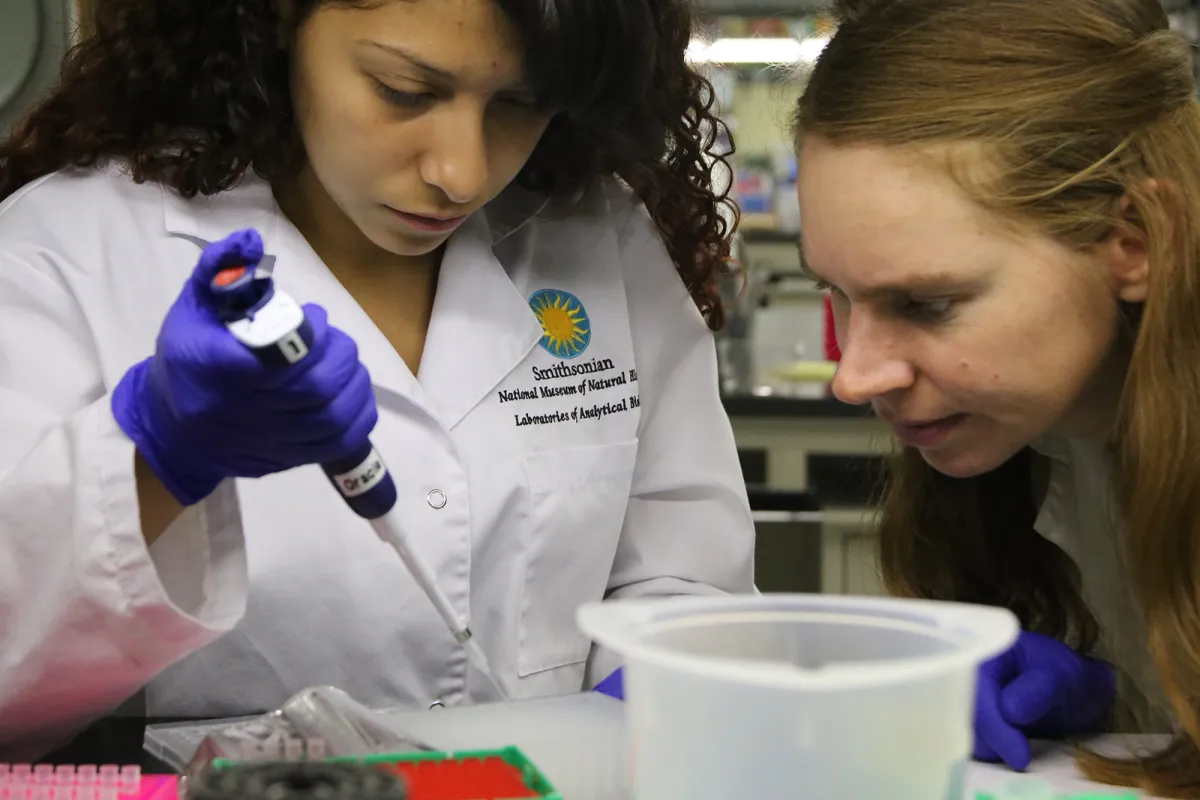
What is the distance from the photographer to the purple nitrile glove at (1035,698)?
3.15ft

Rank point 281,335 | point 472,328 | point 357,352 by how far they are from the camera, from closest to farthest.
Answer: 1. point 281,335
2. point 357,352
3. point 472,328

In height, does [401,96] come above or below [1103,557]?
above

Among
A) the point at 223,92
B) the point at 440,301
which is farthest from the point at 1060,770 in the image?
the point at 223,92

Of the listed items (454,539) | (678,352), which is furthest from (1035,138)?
(454,539)

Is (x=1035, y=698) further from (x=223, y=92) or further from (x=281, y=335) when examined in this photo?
(x=223, y=92)

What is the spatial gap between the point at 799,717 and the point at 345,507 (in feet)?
2.35

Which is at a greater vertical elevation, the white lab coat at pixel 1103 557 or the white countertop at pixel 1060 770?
the white lab coat at pixel 1103 557

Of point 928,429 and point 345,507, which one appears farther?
point 345,507

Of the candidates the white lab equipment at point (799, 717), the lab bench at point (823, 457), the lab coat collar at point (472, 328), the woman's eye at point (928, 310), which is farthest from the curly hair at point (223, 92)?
the lab bench at point (823, 457)

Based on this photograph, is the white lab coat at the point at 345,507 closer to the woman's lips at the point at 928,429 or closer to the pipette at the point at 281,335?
the pipette at the point at 281,335

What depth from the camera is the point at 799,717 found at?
1.94 ft

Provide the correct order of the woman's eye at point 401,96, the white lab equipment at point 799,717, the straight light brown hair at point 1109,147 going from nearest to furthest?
the white lab equipment at point 799,717 < the straight light brown hair at point 1109,147 < the woman's eye at point 401,96

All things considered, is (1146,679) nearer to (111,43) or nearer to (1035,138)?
(1035,138)

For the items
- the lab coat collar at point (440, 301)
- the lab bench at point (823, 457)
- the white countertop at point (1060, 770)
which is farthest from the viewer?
the lab bench at point (823, 457)
